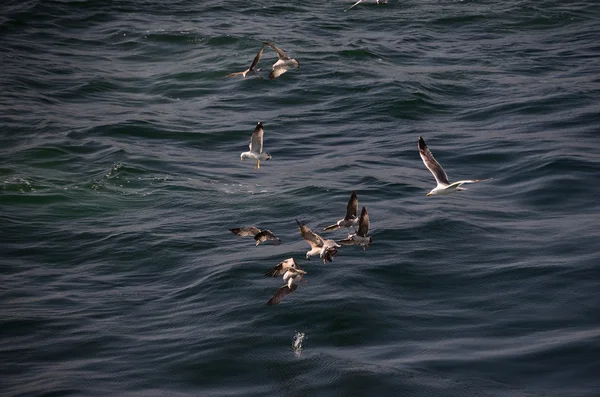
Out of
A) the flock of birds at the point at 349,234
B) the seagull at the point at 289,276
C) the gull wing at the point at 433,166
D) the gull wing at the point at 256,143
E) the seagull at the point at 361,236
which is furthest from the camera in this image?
the gull wing at the point at 256,143

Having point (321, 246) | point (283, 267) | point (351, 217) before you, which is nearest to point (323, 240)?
point (321, 246)

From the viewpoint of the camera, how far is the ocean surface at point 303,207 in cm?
1527

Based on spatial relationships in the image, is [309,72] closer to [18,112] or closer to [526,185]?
[18,112]

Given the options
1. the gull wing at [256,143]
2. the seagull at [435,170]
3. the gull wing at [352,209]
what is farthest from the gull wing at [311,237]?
the gull wing at [256,143]

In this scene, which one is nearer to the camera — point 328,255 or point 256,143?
point 328,255

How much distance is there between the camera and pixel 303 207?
21797 millimetres

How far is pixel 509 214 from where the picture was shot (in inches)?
813

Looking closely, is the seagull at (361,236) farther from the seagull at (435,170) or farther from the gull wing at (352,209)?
the seagull at (435,170)

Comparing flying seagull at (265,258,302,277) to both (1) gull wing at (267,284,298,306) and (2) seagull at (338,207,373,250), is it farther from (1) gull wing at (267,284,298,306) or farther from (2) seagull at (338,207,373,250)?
(2) seagull at (338,207,373,250)

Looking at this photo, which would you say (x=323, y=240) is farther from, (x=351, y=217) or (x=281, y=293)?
(x=281, y=293)

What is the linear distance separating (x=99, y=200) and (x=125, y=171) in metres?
1.67

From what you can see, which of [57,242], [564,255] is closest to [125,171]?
[57,242]

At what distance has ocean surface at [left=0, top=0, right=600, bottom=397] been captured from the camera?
1527cm

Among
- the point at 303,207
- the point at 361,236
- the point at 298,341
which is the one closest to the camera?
the point at 361,236
